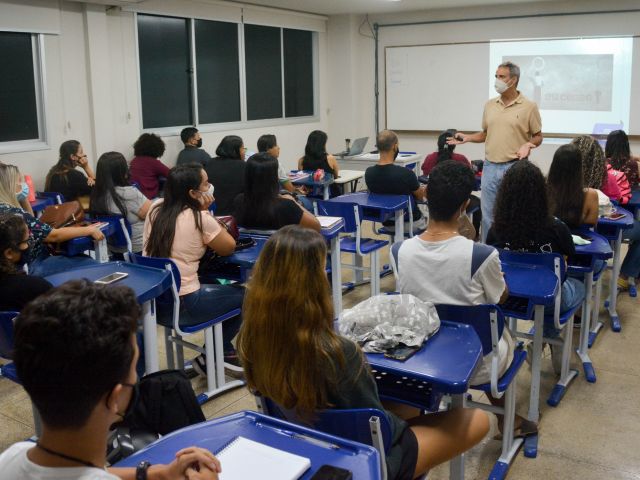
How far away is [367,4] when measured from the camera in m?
8.05

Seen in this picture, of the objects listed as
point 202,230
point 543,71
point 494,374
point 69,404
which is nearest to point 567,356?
point 494,374

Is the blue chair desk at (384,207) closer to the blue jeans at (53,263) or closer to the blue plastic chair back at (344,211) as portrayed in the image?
the blue plastic chair back at (344,211)

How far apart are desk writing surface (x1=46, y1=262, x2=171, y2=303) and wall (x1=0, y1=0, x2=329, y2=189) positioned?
124 inches

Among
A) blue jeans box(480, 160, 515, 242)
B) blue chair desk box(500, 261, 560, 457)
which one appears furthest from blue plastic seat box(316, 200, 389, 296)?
blue chair desk box(500, 261, 560, 457)

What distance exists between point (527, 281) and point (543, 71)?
635 cm

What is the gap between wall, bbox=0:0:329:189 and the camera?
227 inches

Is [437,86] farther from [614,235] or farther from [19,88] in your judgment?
[614,235]

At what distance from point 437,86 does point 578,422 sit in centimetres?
663

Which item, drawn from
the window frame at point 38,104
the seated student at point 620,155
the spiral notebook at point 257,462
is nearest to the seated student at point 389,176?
the seated student at point 620,155

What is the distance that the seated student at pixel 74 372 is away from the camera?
3.41 feet

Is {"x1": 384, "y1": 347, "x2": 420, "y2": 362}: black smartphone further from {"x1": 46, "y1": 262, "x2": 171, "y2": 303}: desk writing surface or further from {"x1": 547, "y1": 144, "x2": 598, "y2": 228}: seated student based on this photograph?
{"x1": 547, "y1": 144, "x2": 598, "y2": 228}: seated student

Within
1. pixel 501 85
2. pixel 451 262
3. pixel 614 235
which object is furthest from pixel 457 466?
pixel 501 85

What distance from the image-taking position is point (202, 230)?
315 cm

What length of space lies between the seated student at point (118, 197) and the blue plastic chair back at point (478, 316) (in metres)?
2.66
